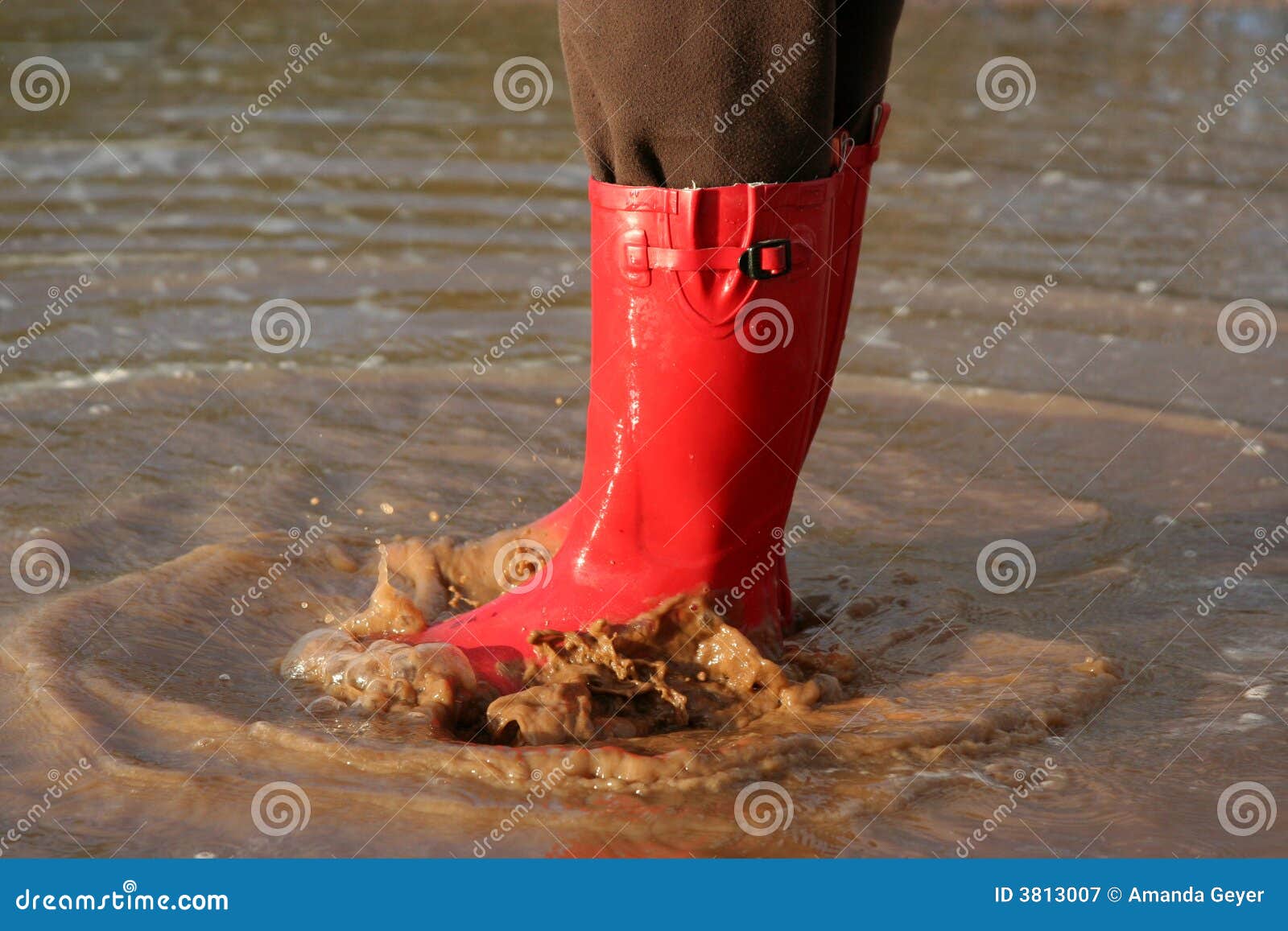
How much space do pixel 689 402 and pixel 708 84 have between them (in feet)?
1.42

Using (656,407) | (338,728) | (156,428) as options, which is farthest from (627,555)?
(156,428)

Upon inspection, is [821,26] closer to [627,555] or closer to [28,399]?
[627,555]

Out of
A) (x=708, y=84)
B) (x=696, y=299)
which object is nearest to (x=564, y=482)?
(x=696, y=299)

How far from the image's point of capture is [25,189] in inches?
212

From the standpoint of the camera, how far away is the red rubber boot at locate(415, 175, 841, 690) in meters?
1.96

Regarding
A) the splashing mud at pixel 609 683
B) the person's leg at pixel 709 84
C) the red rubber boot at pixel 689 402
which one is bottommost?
the splashing mud at pixel 609 683

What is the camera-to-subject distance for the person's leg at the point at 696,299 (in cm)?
190

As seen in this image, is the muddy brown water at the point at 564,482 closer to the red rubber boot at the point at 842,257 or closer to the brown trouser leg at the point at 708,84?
the red rubber boot at the point at 842,257

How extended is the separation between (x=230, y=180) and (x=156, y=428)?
8.69ft

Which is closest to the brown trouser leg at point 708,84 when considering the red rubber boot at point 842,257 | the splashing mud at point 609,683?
the red rubber boot at point 842,257

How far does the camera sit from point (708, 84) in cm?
189

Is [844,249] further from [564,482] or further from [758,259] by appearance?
[564,482]

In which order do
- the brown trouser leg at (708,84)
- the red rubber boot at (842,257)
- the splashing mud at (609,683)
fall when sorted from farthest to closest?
the red rubber boot at (842,257) < the splashing mud at (609,683) < the brown trouser leg at (708,84)

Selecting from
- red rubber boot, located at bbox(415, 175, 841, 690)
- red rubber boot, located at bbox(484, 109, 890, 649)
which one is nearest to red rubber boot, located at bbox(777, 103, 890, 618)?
red rubber boot, located at bbox(484, 109, 890, 649)
